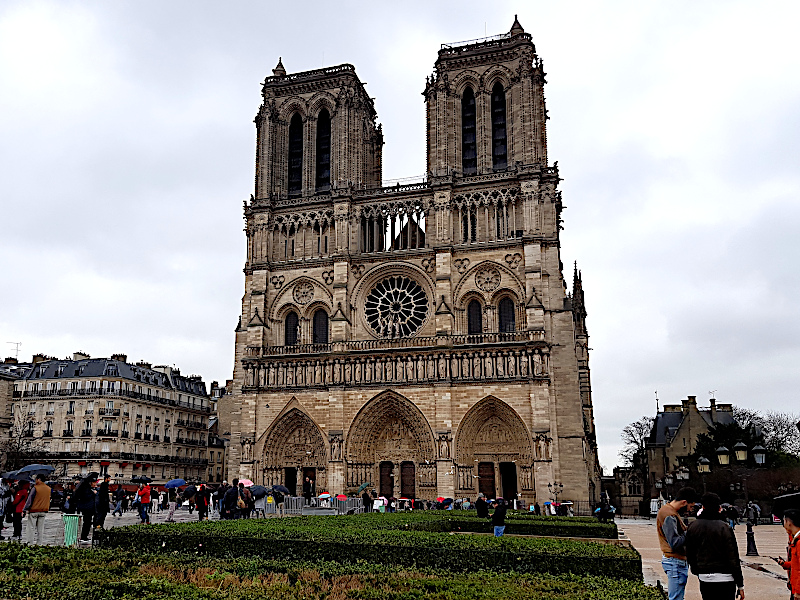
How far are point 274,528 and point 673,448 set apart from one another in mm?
45981

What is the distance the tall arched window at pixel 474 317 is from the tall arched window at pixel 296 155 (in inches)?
492

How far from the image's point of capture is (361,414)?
3741 centimetres

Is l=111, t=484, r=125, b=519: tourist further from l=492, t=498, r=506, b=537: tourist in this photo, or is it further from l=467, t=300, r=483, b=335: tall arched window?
l=467, t=300, r=483, b=335: tall arched window

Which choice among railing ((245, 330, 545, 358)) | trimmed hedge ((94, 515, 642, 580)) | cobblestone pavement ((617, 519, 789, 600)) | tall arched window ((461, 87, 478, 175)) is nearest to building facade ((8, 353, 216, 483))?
railing ((245, 330, 545, 358))

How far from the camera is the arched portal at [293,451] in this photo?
127 feet

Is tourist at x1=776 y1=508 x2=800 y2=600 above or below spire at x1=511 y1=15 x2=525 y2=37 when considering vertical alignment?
below

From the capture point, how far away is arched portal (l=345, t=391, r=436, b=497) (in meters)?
37.0

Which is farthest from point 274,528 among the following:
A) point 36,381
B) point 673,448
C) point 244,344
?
point 673,448

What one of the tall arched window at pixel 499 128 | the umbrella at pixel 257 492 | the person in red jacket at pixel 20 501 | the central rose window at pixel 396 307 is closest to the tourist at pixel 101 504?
the person in red jacket at pixel 20 501

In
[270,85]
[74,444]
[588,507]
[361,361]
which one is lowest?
[588,507]

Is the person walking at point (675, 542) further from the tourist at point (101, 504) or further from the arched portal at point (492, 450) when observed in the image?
the arched portal at point (492, 450)

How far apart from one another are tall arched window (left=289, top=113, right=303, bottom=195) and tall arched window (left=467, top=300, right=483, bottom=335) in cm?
1250

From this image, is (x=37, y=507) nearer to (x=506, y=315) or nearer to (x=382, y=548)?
(x=382, y=548)

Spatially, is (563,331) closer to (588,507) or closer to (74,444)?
(588,507)
